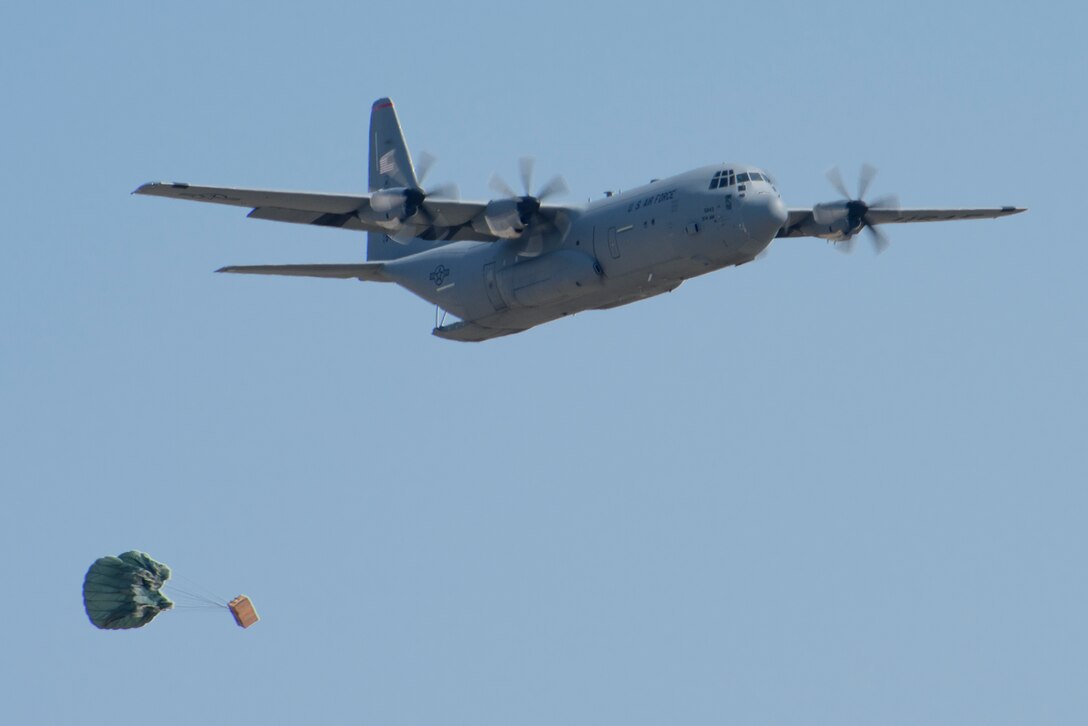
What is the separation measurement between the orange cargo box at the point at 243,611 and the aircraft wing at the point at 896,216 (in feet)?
66.2

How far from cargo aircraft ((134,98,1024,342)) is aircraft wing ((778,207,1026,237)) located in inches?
2.7

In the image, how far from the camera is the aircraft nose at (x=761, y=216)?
4472 cm

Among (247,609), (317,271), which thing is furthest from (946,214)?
(247,609)

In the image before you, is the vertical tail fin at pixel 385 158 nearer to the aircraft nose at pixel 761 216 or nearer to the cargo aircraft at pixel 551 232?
the cargo aircraft at pixel 551 232

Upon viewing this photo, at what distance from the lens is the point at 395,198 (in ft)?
155

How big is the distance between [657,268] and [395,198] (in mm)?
7735

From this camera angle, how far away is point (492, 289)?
4916cm

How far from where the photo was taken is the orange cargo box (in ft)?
137

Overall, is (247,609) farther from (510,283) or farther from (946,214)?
(946,214)

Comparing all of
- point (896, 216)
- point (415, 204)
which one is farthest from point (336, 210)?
point (896, 216)

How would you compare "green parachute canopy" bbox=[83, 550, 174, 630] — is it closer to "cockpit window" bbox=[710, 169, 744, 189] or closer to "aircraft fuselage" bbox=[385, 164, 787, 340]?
"aircraft fuselage" bbox=[385, 164, 787, 340]

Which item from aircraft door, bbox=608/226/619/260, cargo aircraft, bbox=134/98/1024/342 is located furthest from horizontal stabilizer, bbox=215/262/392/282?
aircraft door, bbox=608/226/619/260

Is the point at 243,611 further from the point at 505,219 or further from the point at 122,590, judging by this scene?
the point at 505,219

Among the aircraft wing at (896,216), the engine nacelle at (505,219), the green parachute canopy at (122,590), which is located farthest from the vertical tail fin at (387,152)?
the green parachute canopy at (122,590)
